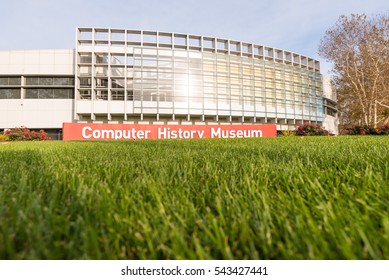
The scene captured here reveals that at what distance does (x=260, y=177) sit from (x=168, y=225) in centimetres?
90

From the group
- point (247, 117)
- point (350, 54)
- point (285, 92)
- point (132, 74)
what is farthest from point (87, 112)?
point (350, 54)

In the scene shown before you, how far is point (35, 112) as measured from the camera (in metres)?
31.3

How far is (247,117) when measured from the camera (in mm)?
36781

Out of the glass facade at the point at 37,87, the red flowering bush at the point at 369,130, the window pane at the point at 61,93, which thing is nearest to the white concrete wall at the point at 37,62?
the glass facade at the point at 37,87

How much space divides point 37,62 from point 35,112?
756cm

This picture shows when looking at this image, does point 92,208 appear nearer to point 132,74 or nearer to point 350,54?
point 132,74

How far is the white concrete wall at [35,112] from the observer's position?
31.1 meters

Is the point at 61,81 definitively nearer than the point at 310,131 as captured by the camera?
No

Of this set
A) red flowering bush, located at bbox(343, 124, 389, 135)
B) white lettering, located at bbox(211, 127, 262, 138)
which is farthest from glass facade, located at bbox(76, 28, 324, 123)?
red flowering bush, located at bbox(343, 124, 389, 135)

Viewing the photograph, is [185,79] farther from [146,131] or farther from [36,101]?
[36,101]

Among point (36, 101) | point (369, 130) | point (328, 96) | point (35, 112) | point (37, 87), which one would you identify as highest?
point (328, 96)

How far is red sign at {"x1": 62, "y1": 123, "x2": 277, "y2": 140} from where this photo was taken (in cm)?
1861

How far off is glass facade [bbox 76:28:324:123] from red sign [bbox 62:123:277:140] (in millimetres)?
11856

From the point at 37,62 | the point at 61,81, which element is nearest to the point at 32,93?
the point at 61,81
